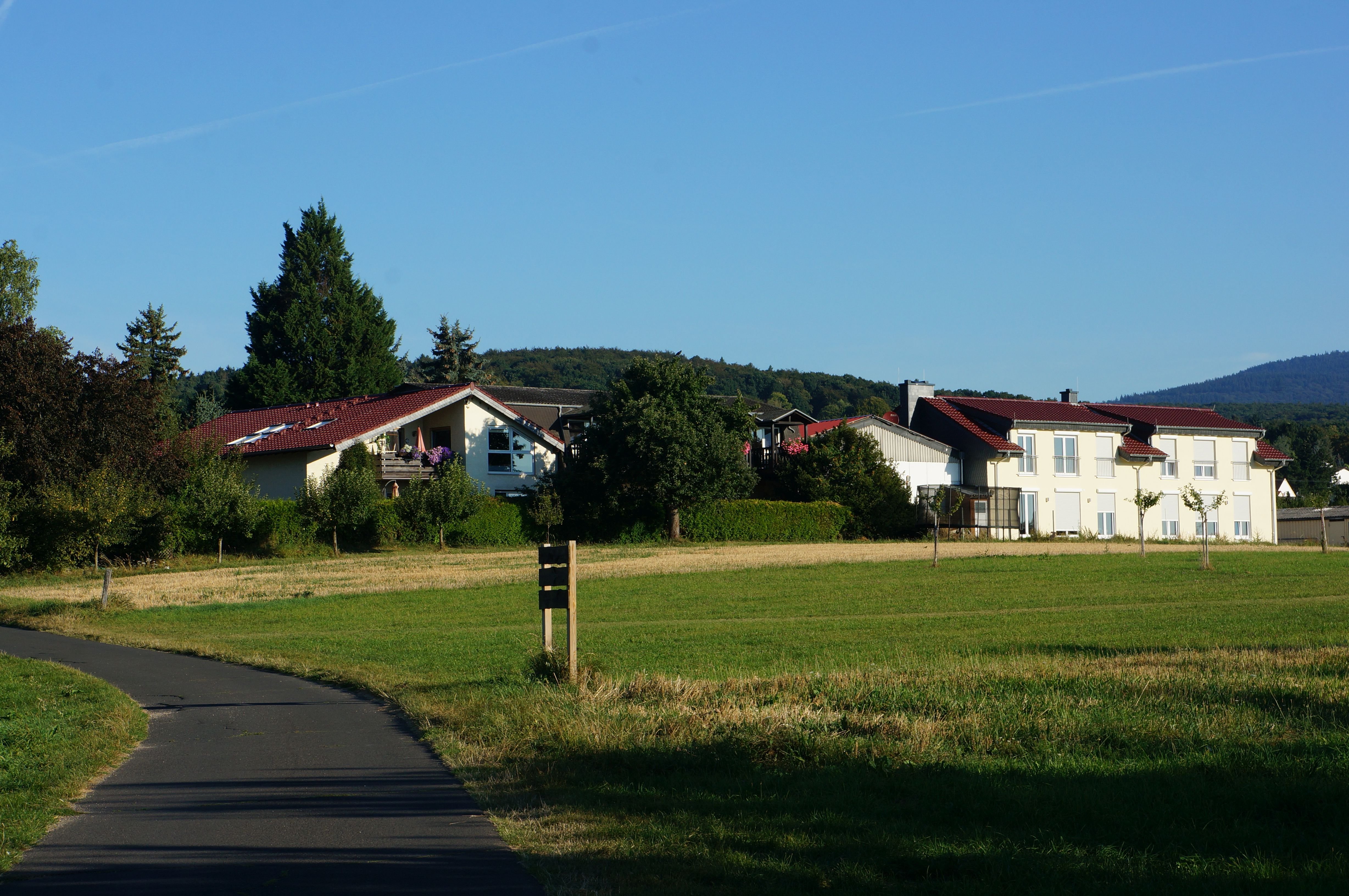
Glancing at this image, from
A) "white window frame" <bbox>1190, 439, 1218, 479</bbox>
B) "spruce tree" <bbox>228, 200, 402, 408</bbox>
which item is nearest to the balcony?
"spruce tree" <bbox>228, 200, 402, 408</bbox>

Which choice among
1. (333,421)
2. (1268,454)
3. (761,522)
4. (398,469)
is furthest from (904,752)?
(1268,454)

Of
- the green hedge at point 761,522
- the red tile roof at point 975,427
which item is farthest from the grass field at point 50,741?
the red tile roof at point 975,427

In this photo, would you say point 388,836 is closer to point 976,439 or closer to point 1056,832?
point 1056,832

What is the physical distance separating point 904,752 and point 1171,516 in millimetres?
69037

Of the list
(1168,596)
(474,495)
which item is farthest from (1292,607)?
(474,495)

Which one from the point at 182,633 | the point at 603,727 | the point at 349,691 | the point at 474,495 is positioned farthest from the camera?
the point at 474,495

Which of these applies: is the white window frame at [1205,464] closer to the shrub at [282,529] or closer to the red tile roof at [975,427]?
the red tile roof at [975,427]

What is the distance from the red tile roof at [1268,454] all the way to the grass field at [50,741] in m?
75.1

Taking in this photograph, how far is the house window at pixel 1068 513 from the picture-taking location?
2773 inches

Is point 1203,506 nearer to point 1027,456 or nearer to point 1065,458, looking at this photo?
point 1027,456

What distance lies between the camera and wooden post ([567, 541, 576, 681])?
1322cm

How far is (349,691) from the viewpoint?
14.9m

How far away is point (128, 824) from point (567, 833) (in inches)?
117

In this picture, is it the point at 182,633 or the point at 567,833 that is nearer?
the point at 567,833
